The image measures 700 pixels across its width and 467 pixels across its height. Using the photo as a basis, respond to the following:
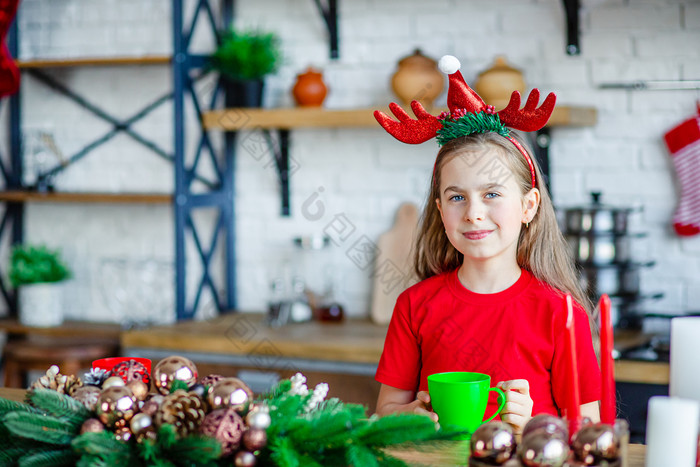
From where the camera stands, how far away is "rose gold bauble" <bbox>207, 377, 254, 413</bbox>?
37.8 inches

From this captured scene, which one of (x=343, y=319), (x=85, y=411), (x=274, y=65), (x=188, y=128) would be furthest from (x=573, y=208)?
(x=85, y=411)

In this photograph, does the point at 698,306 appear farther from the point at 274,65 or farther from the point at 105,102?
the point at 105,102

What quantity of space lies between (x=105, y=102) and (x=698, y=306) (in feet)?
7.59

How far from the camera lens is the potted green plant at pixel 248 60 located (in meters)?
2.90

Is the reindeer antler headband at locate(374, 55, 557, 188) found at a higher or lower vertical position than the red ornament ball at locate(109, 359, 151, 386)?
higher

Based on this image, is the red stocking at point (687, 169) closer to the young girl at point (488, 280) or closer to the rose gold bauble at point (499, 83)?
the rose gold bauble at point (499, 83)

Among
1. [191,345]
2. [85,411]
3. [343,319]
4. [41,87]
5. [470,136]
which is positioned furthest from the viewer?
[41,87]

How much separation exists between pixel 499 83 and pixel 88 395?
1.89 m

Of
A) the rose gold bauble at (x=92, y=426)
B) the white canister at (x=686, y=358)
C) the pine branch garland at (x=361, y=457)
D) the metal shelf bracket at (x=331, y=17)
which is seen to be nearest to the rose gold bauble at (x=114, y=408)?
the rose gold bauble at (x=92, y=426)

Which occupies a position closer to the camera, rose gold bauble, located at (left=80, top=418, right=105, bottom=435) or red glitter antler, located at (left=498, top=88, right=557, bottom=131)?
rose gold bauble, located at (left=80, top=418, right=105, bottom=435)

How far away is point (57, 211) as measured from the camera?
3455 millimetres

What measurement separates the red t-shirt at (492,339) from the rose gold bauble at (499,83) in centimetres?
112

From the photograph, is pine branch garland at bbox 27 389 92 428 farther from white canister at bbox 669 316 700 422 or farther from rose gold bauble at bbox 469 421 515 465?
white canister at bbox 669 316 700 422

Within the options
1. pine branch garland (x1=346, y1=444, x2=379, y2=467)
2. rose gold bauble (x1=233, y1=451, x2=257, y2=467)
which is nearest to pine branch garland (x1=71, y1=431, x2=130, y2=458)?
rose gold bauble (x1=233, y1=451, x2=257, y2=467)
